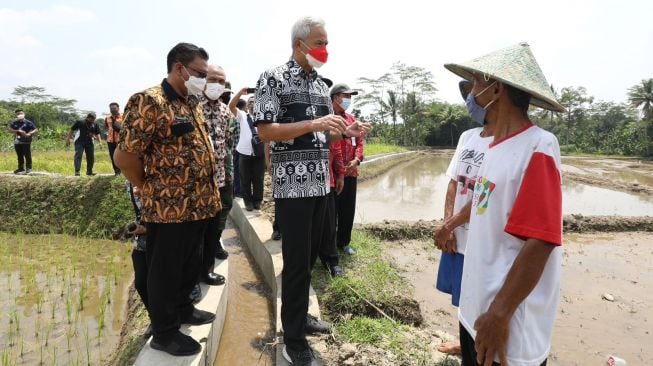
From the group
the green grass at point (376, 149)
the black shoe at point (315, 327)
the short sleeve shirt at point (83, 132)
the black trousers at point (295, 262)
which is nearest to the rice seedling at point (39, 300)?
the black shoe at point (315, 327)

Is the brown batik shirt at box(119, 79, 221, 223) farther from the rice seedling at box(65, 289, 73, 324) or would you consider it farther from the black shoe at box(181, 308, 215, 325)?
the rice seedling at box(65, 289, 73, 324)

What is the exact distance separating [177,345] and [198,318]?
0.39 meters

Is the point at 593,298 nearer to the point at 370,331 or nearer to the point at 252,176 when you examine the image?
the point at 370,331

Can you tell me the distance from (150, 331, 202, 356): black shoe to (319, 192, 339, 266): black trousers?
1.56 metres

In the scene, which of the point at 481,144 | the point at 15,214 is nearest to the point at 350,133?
the point at 481,144

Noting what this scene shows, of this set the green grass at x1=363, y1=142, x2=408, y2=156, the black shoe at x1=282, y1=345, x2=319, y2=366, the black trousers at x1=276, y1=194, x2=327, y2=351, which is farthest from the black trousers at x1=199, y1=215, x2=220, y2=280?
the green grass at x1=363, y1=142, x2=408, y2=156

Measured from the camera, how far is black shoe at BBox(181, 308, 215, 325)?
8.41 feet

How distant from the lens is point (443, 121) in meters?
40.6

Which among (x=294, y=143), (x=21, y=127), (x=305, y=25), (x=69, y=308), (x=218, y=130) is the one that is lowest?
(x=69, y=308)

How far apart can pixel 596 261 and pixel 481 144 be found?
17.4ft

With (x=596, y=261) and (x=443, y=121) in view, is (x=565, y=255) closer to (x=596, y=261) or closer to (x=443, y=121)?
(x=596, y=261)

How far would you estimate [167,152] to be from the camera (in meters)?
2.13

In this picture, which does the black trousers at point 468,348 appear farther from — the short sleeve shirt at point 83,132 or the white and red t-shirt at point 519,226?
the short sleeve shirt at point 83,132

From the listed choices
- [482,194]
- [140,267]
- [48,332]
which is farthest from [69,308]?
[482,194]
